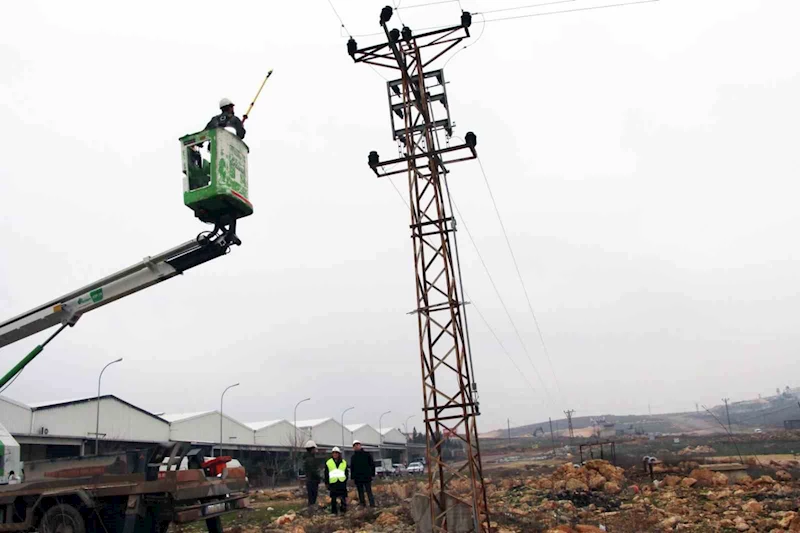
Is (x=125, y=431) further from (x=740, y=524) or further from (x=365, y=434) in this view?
(x=365, y=434)

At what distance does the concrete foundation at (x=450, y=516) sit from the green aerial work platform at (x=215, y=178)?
22.2 feet

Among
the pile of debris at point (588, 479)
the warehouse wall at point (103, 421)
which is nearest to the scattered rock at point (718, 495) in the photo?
the pile of debris at point (588, 479)

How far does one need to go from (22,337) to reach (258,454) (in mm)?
51415

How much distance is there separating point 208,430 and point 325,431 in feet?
80.6

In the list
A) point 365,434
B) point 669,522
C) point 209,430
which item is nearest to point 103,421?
A: point 209,430

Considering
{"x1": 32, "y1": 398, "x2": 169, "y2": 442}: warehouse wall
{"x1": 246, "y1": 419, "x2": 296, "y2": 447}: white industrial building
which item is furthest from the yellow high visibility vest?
{"x1": 246, "y1": 419, "x2": 296, "y2": 447}: white industrial building

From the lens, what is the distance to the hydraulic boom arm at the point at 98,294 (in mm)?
10172

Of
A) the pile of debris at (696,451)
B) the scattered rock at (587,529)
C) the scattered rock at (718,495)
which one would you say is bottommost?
the pile of debris at (696,451)

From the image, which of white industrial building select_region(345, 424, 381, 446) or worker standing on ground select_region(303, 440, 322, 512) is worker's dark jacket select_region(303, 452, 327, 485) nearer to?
worker standing on ground select_region(303, 440, 322, 512)

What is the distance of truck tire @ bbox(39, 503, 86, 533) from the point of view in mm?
8648

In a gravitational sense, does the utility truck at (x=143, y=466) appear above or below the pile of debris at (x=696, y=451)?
above

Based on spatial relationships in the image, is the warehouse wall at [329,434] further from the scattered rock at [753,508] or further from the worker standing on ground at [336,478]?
the scattered rock at [753,508]

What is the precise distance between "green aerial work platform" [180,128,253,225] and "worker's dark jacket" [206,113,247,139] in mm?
215

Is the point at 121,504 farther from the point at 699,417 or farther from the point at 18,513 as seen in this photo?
the point at 699,417
